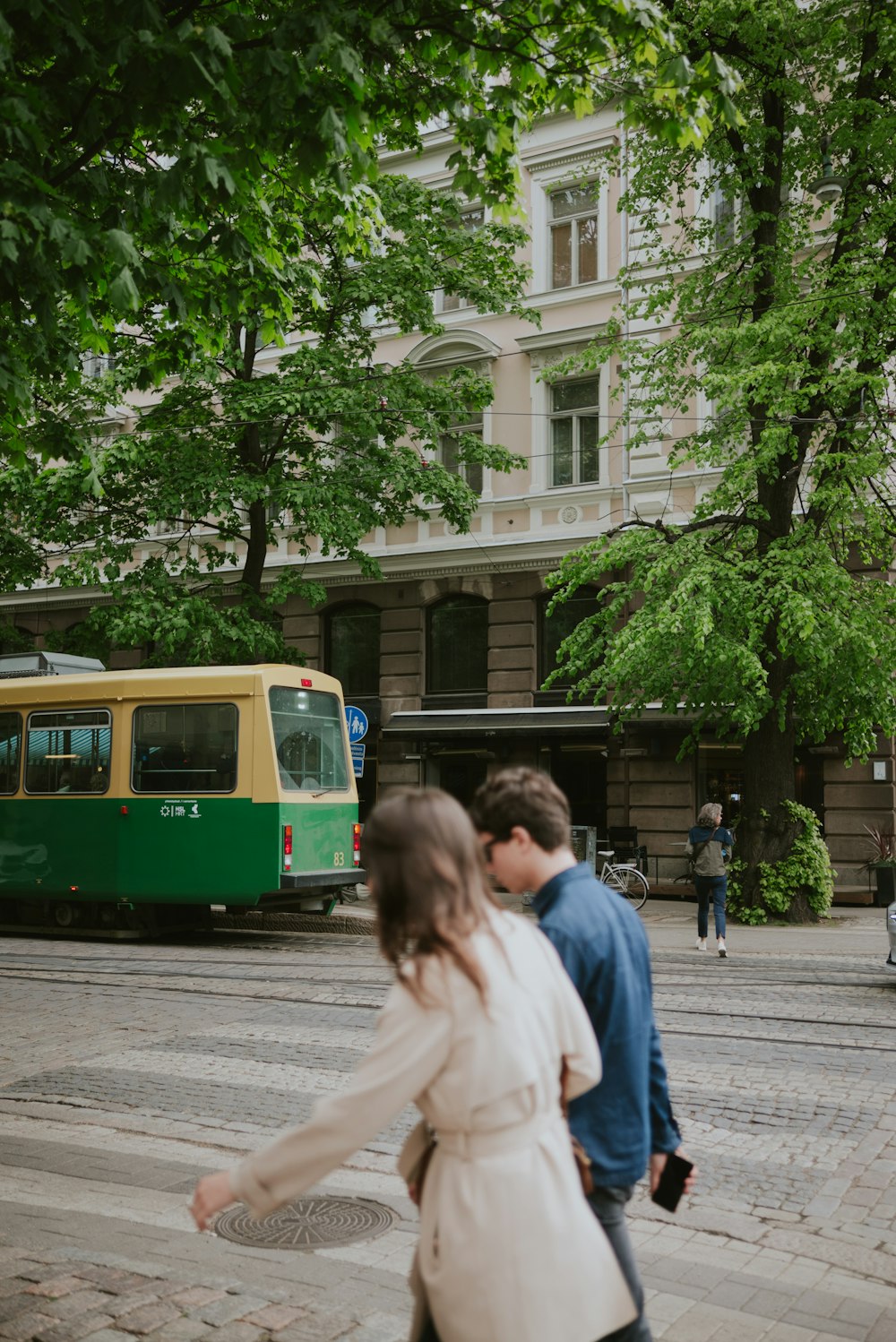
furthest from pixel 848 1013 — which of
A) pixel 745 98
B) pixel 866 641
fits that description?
pixel 745 98

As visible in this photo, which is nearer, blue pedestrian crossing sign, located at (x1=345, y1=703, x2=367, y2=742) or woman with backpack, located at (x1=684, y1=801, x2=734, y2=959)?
woman with backpack, located at (x1=684, y1=801, x2=734, y2=959)

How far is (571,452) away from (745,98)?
26.5 feet

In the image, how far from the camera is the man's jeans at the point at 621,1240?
9.24 ft

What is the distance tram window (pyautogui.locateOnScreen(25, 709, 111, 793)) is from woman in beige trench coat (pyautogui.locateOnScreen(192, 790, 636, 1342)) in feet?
47.1

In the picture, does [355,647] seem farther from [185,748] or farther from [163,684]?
[185,748]

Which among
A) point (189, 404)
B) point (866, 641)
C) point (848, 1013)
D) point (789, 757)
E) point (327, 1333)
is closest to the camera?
point (327, 1333)

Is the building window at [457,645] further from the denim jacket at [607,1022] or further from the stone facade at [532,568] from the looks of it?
the denim jacket at [607,1022]

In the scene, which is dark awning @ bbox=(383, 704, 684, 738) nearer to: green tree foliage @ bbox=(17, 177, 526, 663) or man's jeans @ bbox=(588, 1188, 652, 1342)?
green tree foliage @ bbox=(17, 177, 526, 663)

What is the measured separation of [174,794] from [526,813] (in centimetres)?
1332

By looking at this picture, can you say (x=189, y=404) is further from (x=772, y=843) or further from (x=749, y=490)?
(x=772, y=843)

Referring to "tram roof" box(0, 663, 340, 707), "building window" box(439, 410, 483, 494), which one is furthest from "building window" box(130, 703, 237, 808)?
"building window" box(439, 410, 483, 494)

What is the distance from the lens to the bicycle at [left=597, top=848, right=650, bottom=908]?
19594 mm

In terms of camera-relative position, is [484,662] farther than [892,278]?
Yes

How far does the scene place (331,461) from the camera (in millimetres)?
23562
